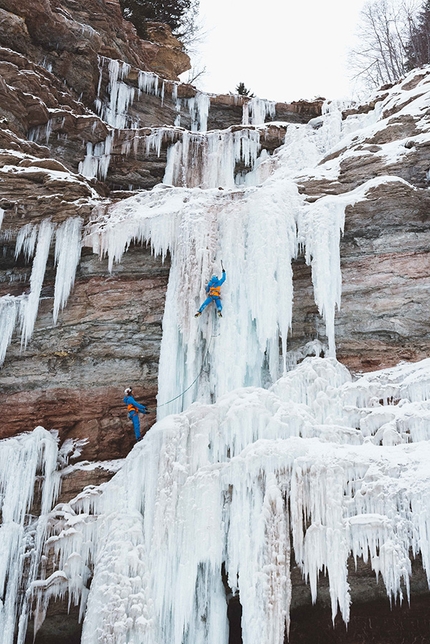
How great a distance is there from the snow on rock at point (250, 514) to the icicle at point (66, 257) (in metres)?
3.75

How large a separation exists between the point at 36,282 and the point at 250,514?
6.11 m

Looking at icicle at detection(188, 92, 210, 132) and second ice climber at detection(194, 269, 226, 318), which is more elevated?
icicle at detection(188, 92, 210, 132)

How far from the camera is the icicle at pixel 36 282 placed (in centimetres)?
1012

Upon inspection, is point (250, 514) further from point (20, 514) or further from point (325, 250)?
point (325, 250)

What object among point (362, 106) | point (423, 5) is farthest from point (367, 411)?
point (423, 5)

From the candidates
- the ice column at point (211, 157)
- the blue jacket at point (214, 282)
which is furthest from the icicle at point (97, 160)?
the blue jacket at point (214, 282)

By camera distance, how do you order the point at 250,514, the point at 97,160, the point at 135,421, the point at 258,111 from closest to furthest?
the point at 250,514, the point at 135,421, the point at 97,160, the point at 258,111

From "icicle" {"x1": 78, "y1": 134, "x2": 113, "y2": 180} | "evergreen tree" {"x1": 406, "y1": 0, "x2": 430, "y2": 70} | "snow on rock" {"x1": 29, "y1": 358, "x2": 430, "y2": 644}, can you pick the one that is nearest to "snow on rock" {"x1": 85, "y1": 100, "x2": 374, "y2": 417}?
"snow on rock" {"x1": 29, "y1": 358, "x2": 430, "y2": 644}

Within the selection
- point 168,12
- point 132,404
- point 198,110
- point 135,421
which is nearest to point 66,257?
point 132,404

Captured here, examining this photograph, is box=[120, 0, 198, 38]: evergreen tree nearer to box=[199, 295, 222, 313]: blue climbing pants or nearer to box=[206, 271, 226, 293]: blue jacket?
box=[206, 271, 226, 293]: blue jacket

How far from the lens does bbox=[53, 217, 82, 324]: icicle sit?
10258 mm

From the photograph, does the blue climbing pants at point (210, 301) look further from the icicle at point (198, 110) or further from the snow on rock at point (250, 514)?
the icicle at point (198, 110)

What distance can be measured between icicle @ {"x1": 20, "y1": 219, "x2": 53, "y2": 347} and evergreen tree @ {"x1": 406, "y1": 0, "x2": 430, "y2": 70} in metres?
15.6

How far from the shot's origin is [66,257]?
1045 cm
